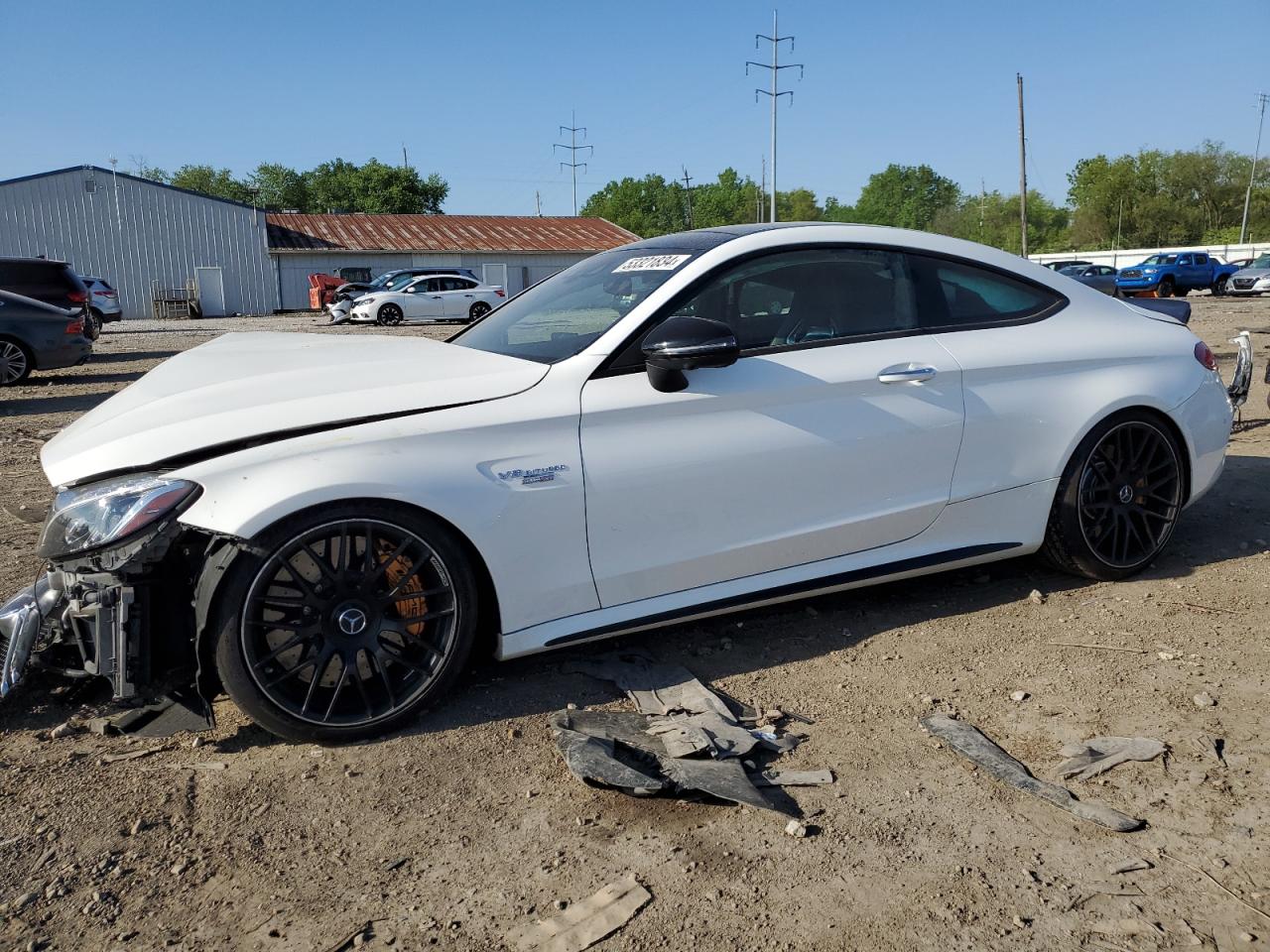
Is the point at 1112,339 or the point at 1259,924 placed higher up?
the point at 1112,339

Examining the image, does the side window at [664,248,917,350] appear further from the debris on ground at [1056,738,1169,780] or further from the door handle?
the debris on ground at [1056,738,1169,780]

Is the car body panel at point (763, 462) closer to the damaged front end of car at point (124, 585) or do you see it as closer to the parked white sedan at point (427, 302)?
the damaged front end of car at point (124, 585)

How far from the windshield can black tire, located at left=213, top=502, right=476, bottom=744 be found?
2.83 ft

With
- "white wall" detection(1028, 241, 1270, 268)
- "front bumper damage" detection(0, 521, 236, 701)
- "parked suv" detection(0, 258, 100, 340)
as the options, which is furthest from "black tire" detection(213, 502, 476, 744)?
"white wall" detection(1028, 241, 1270, 268)

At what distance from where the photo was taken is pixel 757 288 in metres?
3.72

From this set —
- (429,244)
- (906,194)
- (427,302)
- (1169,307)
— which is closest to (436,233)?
(429,244)

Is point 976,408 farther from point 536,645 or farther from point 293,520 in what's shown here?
point 293,520

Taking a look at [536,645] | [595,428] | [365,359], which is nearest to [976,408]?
[595,428]

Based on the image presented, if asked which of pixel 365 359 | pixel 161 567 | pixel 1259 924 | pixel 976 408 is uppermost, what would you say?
pixel 365 359

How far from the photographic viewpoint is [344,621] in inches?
118

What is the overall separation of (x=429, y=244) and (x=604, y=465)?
48.0m

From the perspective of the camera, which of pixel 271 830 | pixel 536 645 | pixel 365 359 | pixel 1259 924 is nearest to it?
A: pixel 1259 924

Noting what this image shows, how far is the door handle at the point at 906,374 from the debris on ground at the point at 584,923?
2.15 meters

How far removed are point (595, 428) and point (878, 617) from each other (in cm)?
159
